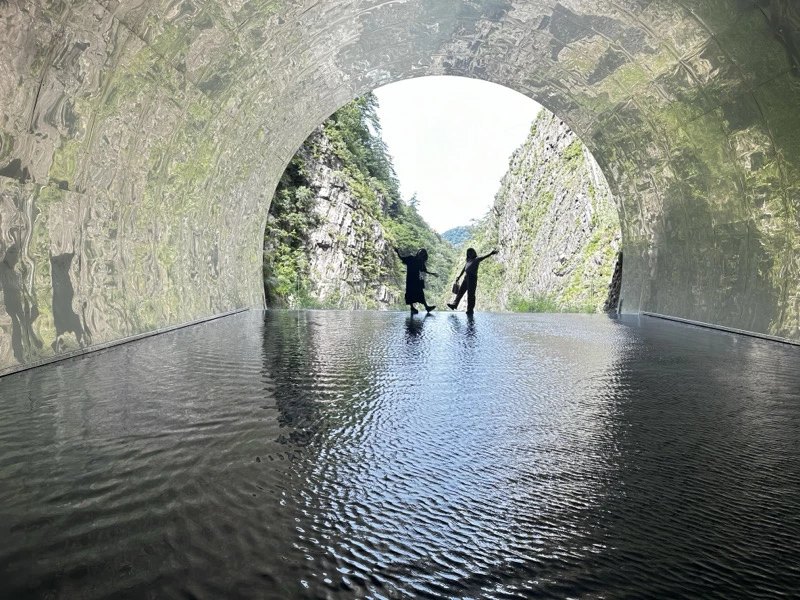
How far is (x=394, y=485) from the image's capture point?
2176mm

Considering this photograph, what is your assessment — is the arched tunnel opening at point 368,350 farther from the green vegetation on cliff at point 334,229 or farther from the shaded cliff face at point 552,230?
the shaded cliff face at point 552,230

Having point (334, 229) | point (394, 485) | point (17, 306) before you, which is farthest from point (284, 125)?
point (334, 229)

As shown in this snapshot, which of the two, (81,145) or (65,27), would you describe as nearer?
(65,27)

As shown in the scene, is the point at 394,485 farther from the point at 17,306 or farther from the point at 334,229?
the point at 334,229

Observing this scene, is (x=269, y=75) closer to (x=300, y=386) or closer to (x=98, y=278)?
(x=98, y=278)

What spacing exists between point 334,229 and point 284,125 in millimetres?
15331

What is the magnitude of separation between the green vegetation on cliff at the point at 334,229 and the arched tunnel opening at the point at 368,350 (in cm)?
1019

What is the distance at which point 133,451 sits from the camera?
257cm

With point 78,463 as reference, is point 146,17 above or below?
above

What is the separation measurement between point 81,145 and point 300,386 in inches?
128

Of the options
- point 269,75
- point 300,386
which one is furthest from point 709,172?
point 300,386

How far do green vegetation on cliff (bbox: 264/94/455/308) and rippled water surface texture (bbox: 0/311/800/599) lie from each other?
14981mm

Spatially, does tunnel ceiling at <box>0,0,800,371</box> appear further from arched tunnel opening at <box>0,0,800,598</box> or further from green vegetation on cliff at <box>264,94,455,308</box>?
green vegetation on cliff at <box>264,94,455,308</box>

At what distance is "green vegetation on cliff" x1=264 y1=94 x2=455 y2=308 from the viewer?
896 inches
